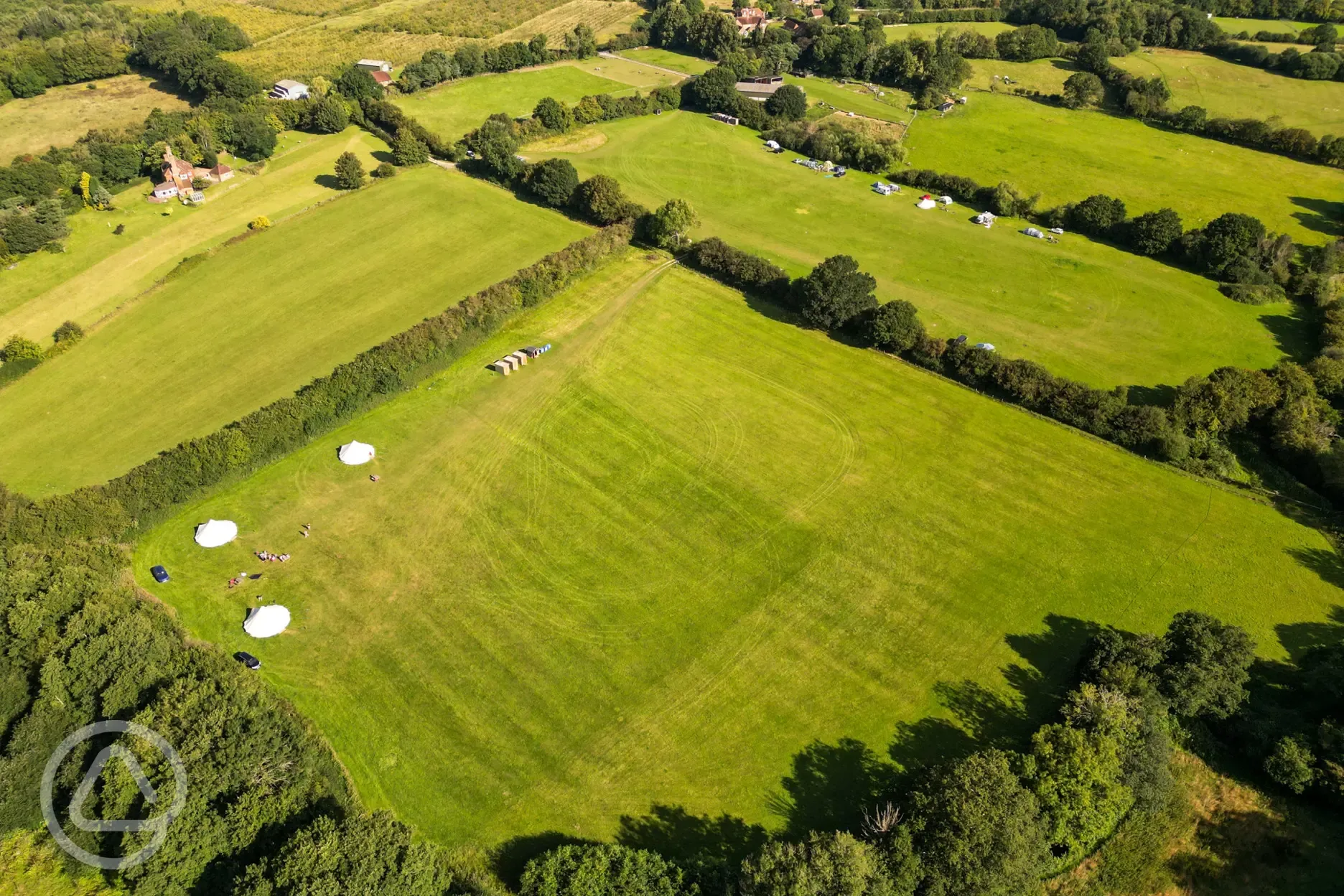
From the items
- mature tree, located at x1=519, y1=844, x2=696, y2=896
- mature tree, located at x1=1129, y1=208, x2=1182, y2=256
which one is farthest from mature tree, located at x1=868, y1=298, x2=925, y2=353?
mature tree, located at x1=519, y1=844, x2=696, y2=896

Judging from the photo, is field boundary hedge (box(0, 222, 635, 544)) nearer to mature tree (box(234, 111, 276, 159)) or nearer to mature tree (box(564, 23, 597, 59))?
mature tree (box(234, 111, 276, 159))

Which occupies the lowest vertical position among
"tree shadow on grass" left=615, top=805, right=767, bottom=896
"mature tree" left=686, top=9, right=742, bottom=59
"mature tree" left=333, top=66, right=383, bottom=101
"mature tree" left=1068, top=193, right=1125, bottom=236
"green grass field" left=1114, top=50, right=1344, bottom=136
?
"tree shadow on grass" left=615, top=805, right=767, bottom=896

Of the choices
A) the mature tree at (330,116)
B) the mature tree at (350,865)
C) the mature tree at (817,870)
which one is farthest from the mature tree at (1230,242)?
the mature tree at (330,116)

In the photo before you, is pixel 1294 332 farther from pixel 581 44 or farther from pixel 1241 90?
pixel 581 44

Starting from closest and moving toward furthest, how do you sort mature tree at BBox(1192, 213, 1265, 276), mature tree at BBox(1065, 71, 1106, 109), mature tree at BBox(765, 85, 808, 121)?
mature tree at BBox(1192, 213, 1265, 276)
mature tree at BBox(765, 85, 808, 121)
mature tree at BBox(1065, 71, 1106, 109)

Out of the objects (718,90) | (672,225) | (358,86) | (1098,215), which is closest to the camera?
(672,225)

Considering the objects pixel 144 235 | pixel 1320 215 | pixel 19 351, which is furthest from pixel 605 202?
pixel 1320 215
